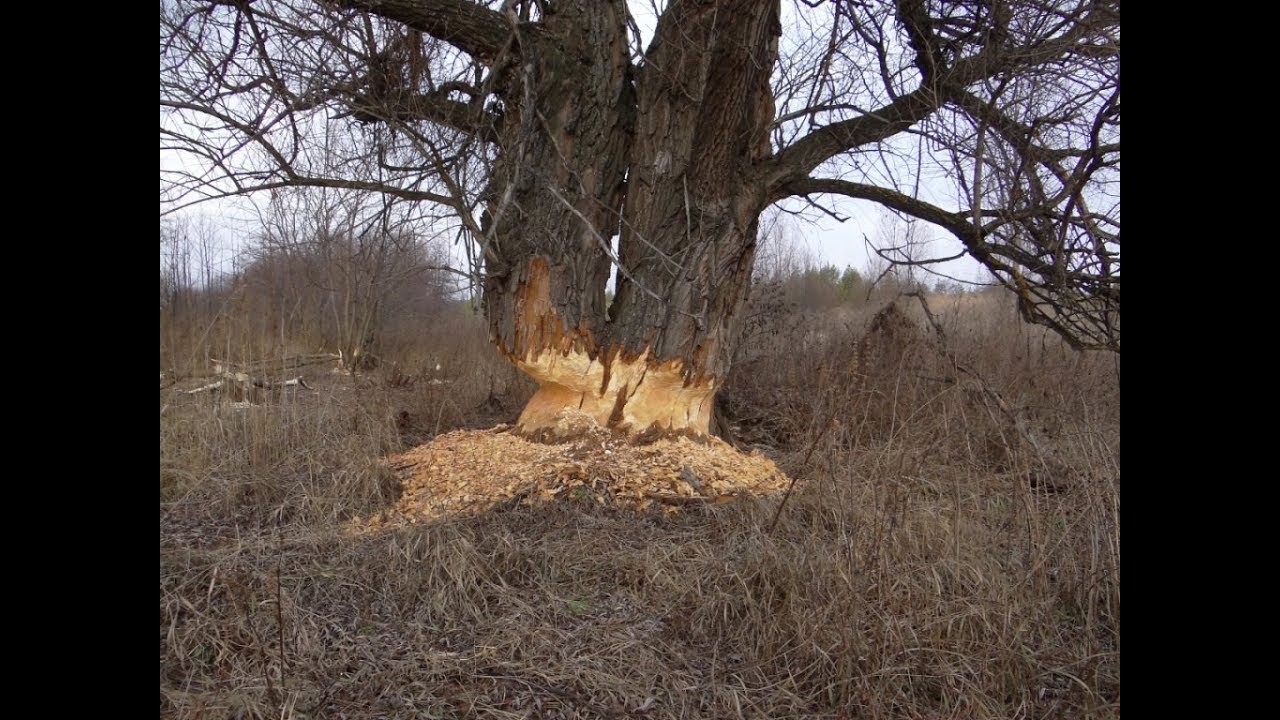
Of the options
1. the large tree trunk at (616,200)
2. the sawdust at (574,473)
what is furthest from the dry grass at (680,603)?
the large tree trunk at (616,200)

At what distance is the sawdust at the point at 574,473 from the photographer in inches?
141

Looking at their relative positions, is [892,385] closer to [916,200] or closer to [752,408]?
[916,200]

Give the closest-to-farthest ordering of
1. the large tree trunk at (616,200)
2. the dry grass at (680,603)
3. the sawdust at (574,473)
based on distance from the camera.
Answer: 1. the dry grass at (680,603)
2. the sawdust at (574,473)
3. the large tree trunk at (616,200)

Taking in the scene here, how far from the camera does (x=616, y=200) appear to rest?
14.7ft

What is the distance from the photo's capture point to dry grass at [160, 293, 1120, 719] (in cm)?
196

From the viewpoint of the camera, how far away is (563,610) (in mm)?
2498

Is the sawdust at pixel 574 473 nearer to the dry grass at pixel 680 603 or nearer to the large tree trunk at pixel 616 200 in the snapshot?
the dry grass at pixel 680 603

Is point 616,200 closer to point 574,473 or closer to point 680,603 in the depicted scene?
point 574,473

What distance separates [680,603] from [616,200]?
2.82m

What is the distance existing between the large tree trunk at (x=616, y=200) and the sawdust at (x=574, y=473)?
41cm

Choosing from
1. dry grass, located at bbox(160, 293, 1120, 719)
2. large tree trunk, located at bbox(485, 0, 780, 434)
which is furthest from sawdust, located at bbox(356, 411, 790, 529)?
large tree trunk, located at bbox(485, 0, 780, 434)
